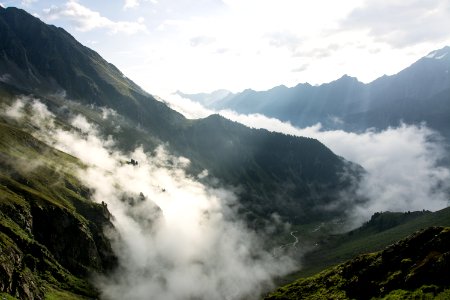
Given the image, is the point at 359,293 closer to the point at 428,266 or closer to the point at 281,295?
the point at 428,266

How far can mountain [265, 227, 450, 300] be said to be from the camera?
284ft

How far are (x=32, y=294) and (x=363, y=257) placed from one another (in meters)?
141

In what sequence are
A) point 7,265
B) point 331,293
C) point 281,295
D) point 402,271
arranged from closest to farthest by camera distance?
point 402,271 → point 331,293 → point 281,295 → point 7,265

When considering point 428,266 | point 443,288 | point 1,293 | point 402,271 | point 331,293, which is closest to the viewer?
point 443,288

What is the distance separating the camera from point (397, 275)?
97.1 meters

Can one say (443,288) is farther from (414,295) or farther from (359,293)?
(359,293)

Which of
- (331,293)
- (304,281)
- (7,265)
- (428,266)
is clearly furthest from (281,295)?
(7,265)

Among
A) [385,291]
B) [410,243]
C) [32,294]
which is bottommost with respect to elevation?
[32,294]

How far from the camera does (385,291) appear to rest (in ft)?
313

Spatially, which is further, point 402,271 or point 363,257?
point 363,257

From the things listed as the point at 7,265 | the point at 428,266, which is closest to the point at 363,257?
the point at 428,266

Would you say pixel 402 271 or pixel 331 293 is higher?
pixel 402 271

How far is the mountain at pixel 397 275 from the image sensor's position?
8644 cm

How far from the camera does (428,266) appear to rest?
9044cm
